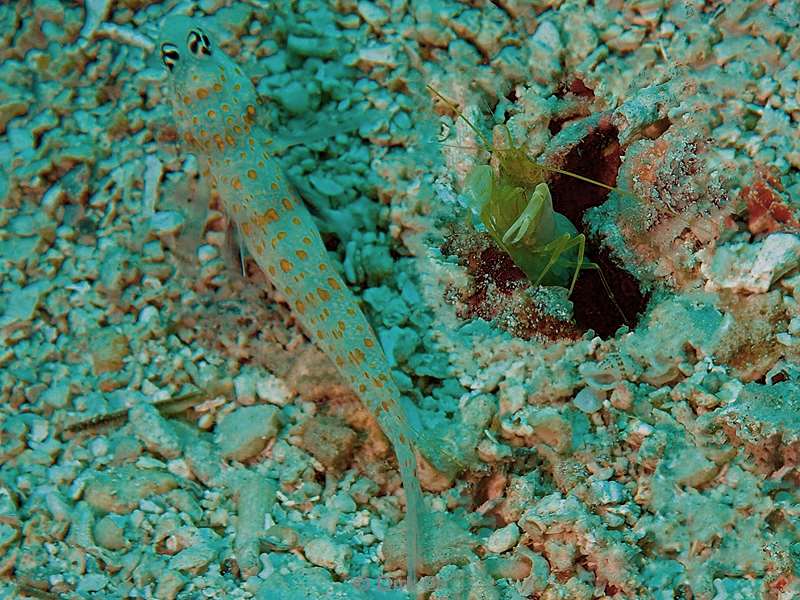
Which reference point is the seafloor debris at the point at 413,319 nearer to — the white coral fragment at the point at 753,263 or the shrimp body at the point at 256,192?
the white coral fragment at the point at 753,263

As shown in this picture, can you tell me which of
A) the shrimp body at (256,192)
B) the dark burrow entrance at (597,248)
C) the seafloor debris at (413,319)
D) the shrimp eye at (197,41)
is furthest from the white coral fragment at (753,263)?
the shrimp eye at (197,41)

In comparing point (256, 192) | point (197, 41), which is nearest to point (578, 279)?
→ point (256, 192)

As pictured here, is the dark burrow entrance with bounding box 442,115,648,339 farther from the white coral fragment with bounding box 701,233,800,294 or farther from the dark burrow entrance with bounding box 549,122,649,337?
the white coral fragment with bounding box 701,233,800,294

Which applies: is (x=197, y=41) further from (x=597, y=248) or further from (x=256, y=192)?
(x=597, y=248)

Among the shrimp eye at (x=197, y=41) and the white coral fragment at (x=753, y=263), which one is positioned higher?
the white coral fragment at (x=753, y=263)

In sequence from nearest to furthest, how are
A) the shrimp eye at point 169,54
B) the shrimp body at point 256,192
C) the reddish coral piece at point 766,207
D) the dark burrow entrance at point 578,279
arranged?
the reddish coral piece at point 766,207
the shrimp body at point 256,192
the dark burrow entrance at point 578,279
the shrimp eye at point 169,54
